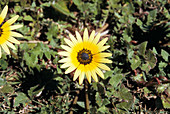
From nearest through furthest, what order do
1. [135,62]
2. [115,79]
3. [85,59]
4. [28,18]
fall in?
[85,59] < [115,79] < [135,62] < [28,18]

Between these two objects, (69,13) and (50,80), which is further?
(69,13)

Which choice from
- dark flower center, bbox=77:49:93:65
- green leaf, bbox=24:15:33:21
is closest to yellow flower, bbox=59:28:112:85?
dark flower center, bbox=77:49:93:65

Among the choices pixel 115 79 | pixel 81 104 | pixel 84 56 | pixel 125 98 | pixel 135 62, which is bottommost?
pixel 81 104

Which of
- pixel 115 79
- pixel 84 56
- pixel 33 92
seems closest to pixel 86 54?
pixel 84 56

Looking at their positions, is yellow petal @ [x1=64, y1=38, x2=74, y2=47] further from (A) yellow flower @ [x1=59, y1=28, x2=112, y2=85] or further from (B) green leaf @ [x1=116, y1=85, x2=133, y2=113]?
(B) green leaf @ [x1=116, y1=85, x2=133, y2=113]

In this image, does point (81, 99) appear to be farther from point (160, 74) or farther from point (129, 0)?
point (129, 0)

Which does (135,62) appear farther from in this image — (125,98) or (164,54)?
(125,98)

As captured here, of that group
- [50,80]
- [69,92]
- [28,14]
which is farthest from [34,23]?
[69,92]

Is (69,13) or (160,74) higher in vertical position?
(69,13)
